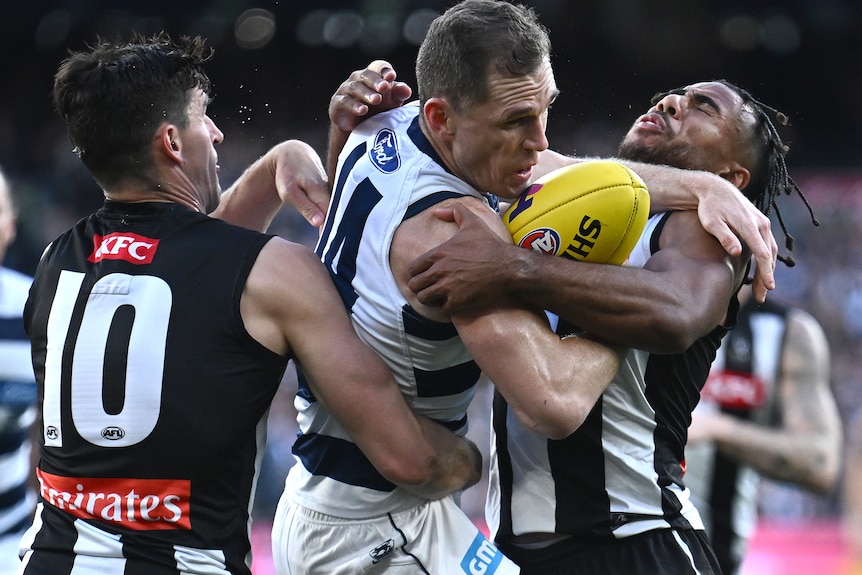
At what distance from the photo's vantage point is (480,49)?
9.77 ft

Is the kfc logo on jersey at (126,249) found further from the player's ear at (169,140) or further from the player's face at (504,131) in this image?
the player's face at (504,131)

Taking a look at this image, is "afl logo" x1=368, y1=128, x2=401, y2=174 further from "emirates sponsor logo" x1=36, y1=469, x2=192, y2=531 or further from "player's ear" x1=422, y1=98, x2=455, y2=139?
"emirates sponsor logo" x1=36, y1=469, x2=192, y2=531

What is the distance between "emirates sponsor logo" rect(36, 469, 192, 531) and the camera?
111 inches

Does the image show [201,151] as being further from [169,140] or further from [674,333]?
[674,333]

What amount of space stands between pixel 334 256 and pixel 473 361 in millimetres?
521

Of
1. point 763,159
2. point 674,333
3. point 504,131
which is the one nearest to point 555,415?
point 674,333

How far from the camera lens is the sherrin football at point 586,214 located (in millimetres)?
2934

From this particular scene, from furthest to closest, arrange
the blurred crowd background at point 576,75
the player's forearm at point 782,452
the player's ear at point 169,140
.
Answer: the blurred crowd background at point 576,75, the player's forearm at point 782,452, the player's ear at point 169,140

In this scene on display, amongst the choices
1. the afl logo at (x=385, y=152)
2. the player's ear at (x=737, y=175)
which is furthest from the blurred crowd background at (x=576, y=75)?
the afl logo at (x=385, y=152)

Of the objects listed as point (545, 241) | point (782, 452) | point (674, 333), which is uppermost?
point (545, 241)

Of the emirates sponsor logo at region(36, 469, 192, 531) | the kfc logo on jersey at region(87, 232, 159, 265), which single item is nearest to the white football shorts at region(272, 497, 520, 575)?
the emirates sponsor logo at region(36, 469, 192, 531)

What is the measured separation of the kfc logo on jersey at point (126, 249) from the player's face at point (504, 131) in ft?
2.99

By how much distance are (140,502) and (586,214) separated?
1.44 m

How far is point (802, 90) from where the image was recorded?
15531mm
